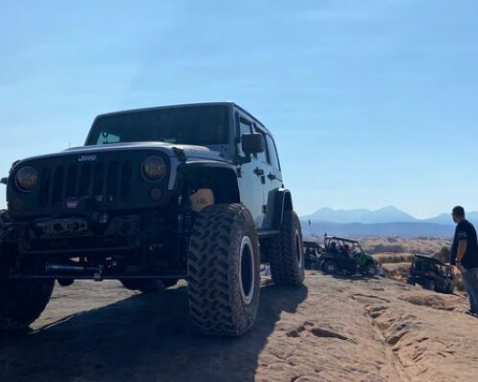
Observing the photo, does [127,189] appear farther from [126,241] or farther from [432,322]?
[432,322]

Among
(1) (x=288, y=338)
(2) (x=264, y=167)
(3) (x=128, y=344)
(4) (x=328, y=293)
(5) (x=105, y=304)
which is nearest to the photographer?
(3) (x=128, y=344)

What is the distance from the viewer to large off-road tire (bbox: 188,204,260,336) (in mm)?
3971

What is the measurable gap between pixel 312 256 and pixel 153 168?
47.8 feet

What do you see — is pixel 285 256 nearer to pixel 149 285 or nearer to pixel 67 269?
pixel 149 285

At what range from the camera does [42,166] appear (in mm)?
4363

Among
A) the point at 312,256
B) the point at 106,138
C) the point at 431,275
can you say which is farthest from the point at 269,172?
the point at 312,256

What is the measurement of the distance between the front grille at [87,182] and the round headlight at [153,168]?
127 millimetres

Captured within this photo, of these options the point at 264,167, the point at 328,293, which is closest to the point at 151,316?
the point at 264,167

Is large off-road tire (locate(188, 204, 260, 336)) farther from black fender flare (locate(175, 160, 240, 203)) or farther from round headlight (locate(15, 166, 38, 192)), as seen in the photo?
round headlight (locate(15, 166, 38, 192))

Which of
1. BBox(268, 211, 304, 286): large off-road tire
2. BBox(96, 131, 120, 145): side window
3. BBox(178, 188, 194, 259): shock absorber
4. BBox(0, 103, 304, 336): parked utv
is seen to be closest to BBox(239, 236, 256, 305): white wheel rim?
BBox(0, 103, 304, 336): parked utv

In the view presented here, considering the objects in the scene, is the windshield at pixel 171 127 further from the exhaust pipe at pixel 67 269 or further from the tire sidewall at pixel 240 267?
the exhaust pipe at pixel 67 269

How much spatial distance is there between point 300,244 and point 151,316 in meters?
3.95

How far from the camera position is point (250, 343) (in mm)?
4234

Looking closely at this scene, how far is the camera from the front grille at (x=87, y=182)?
4.20 m
